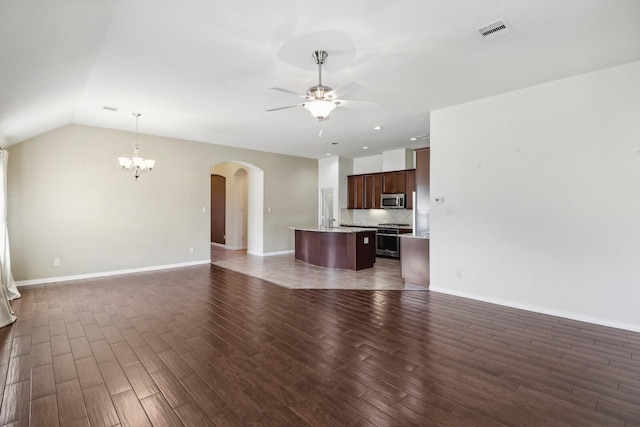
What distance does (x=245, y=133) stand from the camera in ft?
20.6

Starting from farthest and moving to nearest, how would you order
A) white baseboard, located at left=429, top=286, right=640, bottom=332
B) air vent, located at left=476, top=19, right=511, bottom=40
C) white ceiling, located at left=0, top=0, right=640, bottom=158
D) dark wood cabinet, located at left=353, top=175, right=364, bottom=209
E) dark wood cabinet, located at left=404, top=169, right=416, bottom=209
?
dark wood cabinet, located at left=353, top=175, right=364, bottom=209 < dark wood cabinet, located at left=404, top=169, right=416, bottom=209 < white baseboard, located at left=429, top=286, right=640, bottom=332 < air vent, located at left=476, top=19, right=511, bottom=40 < white ceiling, located at left=0, top=0, right=640, bottom=158

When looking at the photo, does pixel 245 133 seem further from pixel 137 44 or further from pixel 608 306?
pixel 608 306

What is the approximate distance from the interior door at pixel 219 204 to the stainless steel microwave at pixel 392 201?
569cm

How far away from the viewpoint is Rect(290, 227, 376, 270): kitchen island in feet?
21.2

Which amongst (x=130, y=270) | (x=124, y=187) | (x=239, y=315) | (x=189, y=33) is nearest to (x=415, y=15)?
(x=189, y=33)

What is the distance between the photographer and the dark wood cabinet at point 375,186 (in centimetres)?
787

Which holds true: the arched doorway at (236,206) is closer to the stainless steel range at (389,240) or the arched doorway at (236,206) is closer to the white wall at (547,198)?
the stainless steel range at (389,240)

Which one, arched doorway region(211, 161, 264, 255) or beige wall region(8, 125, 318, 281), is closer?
beige wall region(8, 125, 318, 281)

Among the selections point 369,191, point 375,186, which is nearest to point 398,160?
point 375,186

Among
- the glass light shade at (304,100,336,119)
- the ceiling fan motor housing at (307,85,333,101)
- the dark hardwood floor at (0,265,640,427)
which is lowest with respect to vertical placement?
the dark hardwood floor at (0,265,640,427)

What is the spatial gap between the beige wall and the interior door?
3.24 m

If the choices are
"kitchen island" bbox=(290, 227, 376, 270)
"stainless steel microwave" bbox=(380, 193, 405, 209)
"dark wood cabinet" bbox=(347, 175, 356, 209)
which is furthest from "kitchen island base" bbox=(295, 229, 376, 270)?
"dark wood cabinet" bbox=(347, 175, 356, 209)

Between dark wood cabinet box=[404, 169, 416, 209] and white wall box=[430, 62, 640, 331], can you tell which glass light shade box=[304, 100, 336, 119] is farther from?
dark wood cabinet box=[404, 169, 416, 209]

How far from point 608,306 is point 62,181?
842cm
